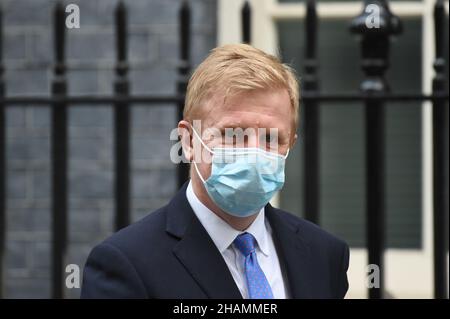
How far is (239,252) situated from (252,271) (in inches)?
2.6

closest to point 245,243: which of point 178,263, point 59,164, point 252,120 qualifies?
point 178,263

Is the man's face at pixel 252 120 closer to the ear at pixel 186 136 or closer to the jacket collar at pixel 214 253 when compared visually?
the ear at pixel 186 136

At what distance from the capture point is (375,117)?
3.70 m

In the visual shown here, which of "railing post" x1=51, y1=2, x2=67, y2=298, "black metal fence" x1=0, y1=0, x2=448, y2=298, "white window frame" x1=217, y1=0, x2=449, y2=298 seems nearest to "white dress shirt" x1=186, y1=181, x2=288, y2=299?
"black metal fence" x1=0, y1=0, x2=448, y2=298

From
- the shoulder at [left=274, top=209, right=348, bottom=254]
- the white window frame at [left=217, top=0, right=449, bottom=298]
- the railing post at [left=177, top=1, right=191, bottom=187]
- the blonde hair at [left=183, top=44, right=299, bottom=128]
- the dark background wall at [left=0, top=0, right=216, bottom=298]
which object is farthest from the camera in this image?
the dark background wall at [left=0, top=0, right=216, bottom=298]

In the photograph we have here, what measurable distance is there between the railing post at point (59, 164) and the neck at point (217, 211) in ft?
6.10

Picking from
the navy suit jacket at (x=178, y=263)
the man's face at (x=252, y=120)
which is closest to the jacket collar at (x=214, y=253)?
the navy suit jacket at (x=178, y=263)

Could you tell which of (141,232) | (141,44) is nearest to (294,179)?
(141,44)

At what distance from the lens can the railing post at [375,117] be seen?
367cm

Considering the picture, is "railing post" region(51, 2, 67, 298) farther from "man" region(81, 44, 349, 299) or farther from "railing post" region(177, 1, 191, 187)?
"man" region(81, 44, 349, 299)

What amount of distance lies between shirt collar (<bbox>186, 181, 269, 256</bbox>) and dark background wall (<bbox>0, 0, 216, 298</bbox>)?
9.21ft

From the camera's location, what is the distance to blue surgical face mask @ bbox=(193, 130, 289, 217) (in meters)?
2.03

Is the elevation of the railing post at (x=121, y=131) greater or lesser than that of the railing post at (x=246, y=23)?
lesser
